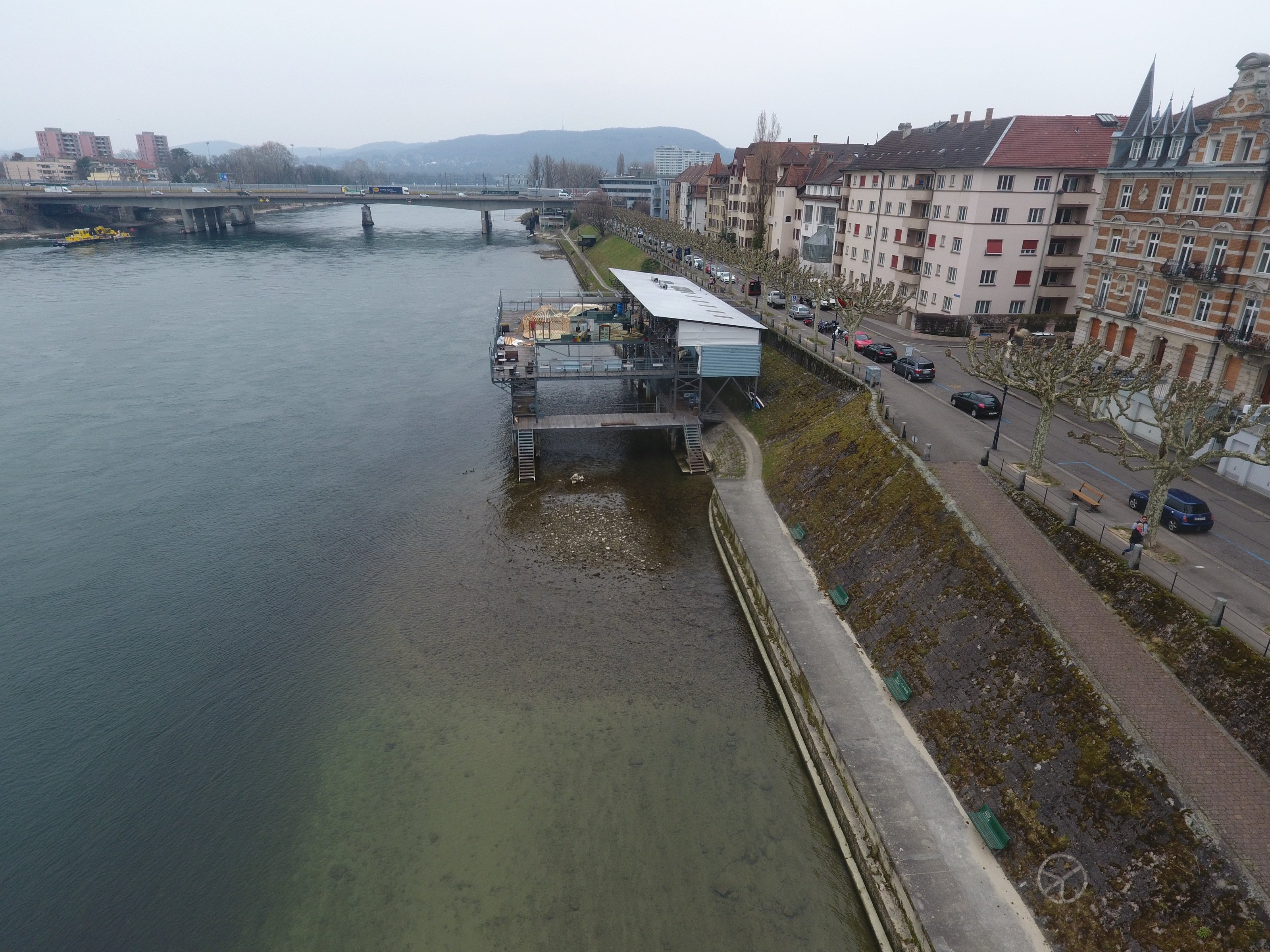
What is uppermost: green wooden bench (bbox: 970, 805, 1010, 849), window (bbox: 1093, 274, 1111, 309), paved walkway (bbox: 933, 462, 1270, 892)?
window (bbox: 1093, 274, 1111, 309)

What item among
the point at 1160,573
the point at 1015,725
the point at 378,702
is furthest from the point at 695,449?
the point at 1015,725

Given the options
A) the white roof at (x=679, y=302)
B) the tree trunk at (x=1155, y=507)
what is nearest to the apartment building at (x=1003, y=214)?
the white roof at (x=679, y=302)

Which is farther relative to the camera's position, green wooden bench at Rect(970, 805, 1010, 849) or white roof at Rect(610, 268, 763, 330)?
white roof at Rect(610, 268, 763, 330)

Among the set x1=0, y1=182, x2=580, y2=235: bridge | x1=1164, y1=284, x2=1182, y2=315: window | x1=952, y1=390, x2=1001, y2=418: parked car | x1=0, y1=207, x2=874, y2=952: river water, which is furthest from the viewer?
x1=0, y1=182, x2=580, y2=235: bridge

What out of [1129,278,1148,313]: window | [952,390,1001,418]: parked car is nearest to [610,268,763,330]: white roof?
[952,390,1001,418]: parked car

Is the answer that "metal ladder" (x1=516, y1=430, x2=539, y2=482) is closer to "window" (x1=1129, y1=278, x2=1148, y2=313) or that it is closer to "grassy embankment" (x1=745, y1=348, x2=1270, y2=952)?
"grassy embankment" (x1=745, y1=348, x2=1270, y2=952)

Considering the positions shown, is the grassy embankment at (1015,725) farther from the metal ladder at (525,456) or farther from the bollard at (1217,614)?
the metal ladder at (525,456)

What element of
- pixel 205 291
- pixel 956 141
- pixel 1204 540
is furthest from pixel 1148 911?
pixel 205 291
